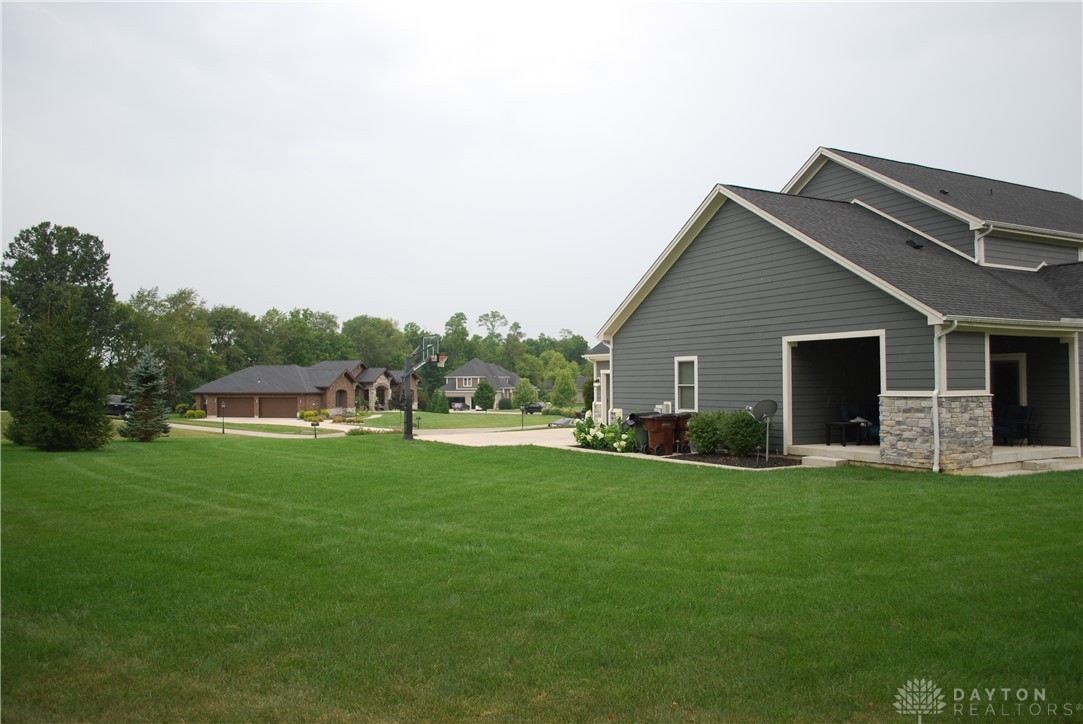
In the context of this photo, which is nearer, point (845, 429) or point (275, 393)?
point (845, 429)

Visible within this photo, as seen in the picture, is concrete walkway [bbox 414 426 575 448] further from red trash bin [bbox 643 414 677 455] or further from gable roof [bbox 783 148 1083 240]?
gable roof [bbox 783 148 1083 240]

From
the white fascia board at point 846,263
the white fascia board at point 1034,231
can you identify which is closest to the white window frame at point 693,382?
the white fascia board at point 846,263

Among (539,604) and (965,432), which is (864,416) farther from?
(539,604)

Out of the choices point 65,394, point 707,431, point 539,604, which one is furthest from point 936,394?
point 65,394

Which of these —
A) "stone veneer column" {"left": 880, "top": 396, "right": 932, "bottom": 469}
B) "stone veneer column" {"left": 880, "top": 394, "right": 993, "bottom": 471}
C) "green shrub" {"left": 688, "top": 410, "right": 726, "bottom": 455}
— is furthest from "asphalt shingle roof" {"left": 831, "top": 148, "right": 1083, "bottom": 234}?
"green shrub" {"left": 688, "top": 410, "right": 726, "bottom": 455}

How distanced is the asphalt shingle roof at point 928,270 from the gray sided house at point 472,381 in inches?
2819

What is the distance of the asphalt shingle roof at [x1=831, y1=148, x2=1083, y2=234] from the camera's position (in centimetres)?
1708

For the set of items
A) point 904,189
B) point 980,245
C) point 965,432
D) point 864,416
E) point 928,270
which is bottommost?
point 965,432

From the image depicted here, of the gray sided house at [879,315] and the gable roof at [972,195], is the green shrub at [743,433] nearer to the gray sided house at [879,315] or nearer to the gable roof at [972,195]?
the gray sided house at [879,315]

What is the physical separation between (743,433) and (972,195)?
8.53 metres

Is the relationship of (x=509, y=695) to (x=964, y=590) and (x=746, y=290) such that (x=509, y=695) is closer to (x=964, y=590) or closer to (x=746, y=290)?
(x=964, y=590)

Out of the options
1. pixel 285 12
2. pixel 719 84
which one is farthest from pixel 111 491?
pixel 719 84

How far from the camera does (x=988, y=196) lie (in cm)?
1859

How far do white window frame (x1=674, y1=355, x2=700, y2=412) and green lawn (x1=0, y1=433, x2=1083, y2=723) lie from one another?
7467 mm
